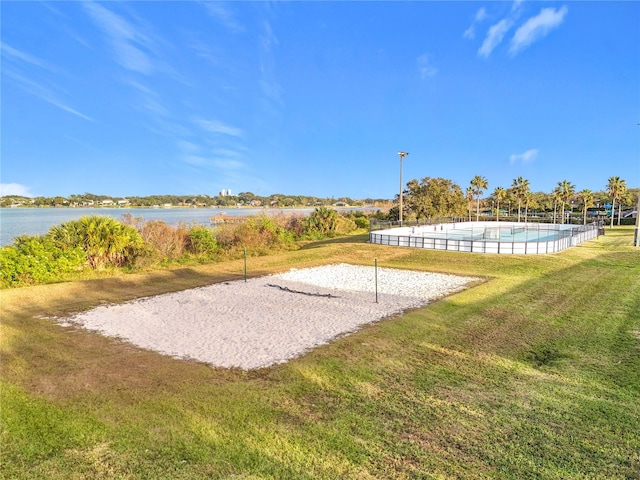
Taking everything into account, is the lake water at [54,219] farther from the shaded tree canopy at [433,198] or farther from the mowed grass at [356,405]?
the mowed grass at [356,405]

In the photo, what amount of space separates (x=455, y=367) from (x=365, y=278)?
9.72 meters

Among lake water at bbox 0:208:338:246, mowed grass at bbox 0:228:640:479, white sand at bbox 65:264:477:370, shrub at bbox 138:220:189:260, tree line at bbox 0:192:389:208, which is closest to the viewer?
mowed grass at bbox 0:228:640:479

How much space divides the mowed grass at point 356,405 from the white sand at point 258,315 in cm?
59

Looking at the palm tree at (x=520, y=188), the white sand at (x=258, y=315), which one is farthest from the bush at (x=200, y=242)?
the palm tree at (x=520, y=188)

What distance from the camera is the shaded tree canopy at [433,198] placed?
44.7 m

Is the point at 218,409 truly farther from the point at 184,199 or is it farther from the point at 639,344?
the point at 184,199

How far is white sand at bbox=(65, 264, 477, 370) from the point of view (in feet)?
25.2

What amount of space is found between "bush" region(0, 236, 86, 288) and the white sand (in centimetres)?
517

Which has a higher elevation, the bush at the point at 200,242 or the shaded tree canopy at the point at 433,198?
the shaded tree canopy at the point at 433,198

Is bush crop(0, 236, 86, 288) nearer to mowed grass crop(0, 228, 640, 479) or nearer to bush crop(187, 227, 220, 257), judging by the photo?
mowed grass crop(0, 228, 640, 479)

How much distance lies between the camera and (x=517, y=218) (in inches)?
1991

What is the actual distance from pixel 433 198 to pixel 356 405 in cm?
4265

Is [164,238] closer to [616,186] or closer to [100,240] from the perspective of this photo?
[100,240]

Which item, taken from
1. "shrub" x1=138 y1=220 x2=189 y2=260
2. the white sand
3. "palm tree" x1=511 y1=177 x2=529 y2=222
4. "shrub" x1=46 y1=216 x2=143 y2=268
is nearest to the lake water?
"shrub" x1=46 y1=216 x2=143 y2=268
